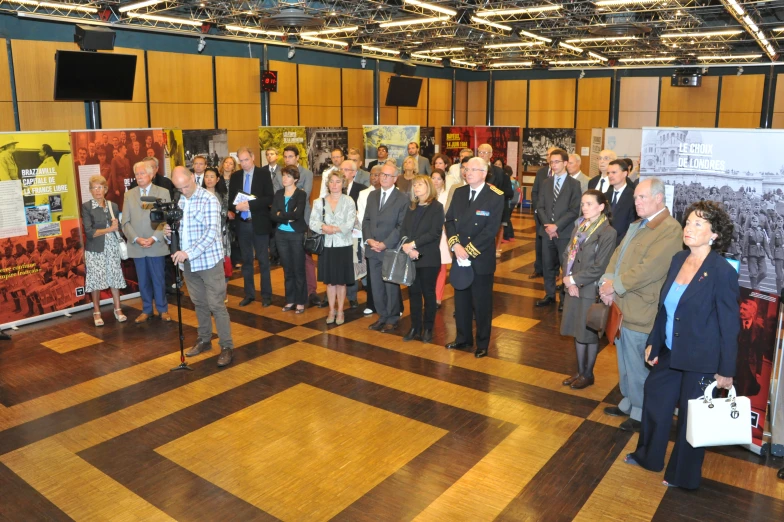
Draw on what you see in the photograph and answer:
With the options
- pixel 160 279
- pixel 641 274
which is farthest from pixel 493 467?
pixel 160 279

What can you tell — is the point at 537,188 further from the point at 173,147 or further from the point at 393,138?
the point at 393,138

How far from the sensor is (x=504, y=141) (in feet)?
51.2

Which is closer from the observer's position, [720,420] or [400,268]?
[720,420]

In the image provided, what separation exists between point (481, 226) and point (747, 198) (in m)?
2.06

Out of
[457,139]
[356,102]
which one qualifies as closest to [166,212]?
[457,139]

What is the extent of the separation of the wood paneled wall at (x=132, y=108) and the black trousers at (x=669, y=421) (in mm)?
10420

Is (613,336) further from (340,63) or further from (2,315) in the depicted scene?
(340,63)

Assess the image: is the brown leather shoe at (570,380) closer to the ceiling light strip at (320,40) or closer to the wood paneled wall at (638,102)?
the ceiling light strip at (320,40)

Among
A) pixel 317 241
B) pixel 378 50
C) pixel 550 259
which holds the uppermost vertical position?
pixel 378 50

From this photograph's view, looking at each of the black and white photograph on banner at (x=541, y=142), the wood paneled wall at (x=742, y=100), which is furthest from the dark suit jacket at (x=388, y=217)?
the wood paneled wall at (x=742, y=100)

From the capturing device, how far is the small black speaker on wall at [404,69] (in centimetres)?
1669

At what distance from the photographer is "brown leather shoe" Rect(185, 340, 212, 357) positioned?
592 cm

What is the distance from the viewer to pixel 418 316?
6.25 metres

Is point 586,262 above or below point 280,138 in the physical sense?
below
